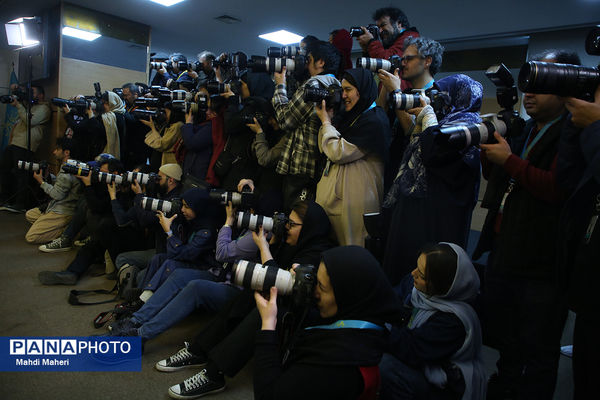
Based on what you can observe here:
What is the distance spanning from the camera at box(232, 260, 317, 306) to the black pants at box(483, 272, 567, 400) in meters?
0.71

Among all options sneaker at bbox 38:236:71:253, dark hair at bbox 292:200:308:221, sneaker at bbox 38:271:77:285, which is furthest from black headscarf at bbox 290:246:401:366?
sneaker at bbox 38:236:71:253

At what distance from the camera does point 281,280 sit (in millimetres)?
1384

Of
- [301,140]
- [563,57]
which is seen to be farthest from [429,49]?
[301,140]

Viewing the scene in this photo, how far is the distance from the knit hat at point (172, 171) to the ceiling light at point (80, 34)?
3507 mm

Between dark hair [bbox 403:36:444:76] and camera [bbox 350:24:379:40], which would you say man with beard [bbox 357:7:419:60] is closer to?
camera [bbox 350:24:379:40]

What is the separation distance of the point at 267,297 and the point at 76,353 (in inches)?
50.4

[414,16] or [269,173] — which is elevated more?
[414,16]

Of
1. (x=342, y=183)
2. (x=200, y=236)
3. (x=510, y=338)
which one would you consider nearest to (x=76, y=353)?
(x=200, y=236)

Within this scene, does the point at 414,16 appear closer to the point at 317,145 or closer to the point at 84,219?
the point at 317,145

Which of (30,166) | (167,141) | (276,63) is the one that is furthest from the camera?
(30,166)

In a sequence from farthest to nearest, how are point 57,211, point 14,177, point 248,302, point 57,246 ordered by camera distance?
point 14,177, point 57,211, point 57,246, point 248,302

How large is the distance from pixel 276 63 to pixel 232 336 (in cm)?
160

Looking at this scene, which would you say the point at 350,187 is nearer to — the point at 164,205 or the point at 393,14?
the point at 164,205

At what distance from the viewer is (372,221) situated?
194cm
